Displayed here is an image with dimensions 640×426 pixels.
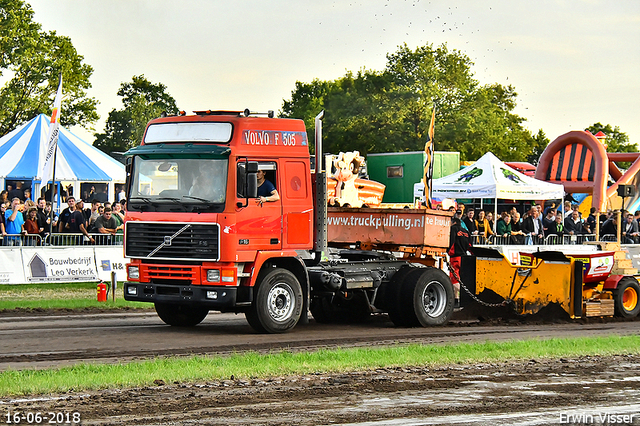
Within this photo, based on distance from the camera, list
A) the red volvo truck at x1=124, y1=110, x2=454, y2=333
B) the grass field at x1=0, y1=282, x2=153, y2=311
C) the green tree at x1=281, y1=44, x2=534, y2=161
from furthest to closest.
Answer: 1. the green tree at x1=281, y1=44, x2=534, y2=161
2. the grass field at x1=0, y1=282, x2=153, y2=311
3. the red volvo truck at x1=124, y1=110, x2=454, y2=333

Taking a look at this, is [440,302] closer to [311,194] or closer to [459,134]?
[311,194]

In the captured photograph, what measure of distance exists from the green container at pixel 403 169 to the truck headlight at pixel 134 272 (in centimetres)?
3540

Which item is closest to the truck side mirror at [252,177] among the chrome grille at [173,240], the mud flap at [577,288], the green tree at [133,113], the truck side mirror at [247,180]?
the truck side mirror at [247,180]

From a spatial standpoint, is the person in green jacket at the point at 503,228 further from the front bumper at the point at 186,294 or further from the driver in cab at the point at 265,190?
the front bumper at the point at 186,294

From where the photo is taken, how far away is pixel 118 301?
20.2m

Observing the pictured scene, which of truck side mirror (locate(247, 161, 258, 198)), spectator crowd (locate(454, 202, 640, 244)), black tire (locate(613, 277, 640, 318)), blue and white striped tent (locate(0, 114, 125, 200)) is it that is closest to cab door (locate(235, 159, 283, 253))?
truck side mirror (locate(247, 161, 258, 198))

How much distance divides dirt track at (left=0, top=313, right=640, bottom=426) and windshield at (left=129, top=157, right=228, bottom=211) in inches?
81.2

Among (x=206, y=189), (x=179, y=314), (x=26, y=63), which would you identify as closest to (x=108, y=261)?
(x=179, y=314)

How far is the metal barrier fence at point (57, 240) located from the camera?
Answer: 66.8 feet

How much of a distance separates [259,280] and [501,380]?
4979 millimetres

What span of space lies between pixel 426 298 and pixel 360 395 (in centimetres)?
720

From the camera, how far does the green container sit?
49.1 meters

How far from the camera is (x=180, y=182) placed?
13398mm

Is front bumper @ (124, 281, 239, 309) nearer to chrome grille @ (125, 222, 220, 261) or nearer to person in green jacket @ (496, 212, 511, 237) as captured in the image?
chrome grille @ (125, 222, 220, 261)
